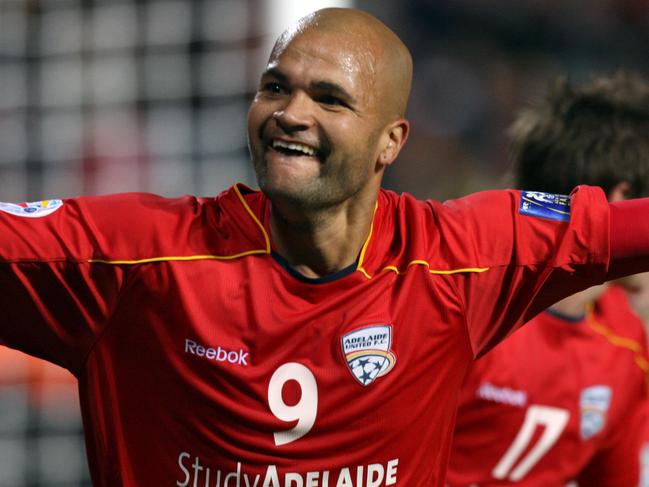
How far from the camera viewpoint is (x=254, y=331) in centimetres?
271

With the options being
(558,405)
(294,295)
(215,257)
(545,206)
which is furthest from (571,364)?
(215,257)

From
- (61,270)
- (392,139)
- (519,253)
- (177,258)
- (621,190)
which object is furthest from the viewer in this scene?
(621,190)

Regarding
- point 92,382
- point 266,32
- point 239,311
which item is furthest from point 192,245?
point 266,32

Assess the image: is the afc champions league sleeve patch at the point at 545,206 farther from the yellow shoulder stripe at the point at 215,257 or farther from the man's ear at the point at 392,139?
the yellow shoulder stripe at the point at 215,257

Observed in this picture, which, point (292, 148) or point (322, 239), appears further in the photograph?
point (322, 239)

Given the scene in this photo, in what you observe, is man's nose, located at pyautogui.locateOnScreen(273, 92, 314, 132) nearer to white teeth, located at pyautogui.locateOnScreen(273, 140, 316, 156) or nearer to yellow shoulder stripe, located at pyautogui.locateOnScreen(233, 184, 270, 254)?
white teeth, located at pyautogui.locateOnScreen(273, 140, 316, 156)

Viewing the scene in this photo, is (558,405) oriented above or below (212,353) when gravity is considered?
below

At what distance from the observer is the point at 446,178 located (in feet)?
26.8

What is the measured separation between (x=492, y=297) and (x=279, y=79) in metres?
0.74

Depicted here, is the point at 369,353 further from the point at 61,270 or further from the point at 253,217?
the point at 61,270

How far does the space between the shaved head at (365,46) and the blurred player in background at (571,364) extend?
124cm

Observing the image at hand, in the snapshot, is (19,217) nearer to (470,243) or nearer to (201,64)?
(470,243)

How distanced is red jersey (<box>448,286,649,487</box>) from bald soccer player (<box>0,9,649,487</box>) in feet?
3.07

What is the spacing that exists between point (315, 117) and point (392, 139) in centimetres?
33
